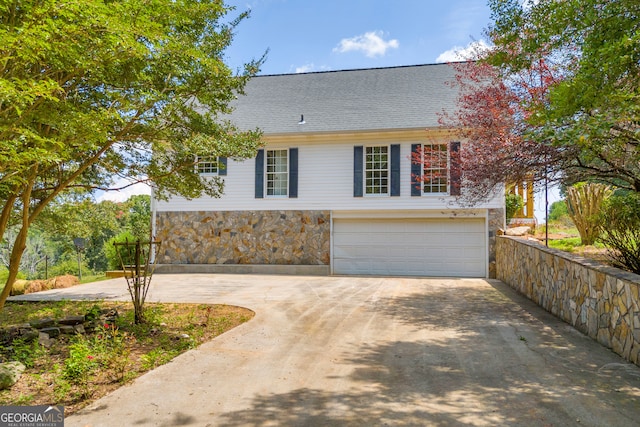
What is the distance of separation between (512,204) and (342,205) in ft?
20.3

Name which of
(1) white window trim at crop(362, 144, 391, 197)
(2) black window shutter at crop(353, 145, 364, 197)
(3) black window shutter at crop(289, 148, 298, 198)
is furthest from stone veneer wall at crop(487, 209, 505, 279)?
(3) black window shutter at crop(289, 148, 298, 198)

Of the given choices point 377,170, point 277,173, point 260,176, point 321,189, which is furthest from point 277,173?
point 377,170

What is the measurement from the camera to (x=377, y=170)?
524 inches

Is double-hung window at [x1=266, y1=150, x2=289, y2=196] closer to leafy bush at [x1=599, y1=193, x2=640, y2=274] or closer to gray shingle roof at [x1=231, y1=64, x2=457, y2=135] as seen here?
gray shingle roof at [x1=231, y1=64, x2=457, y2=135]

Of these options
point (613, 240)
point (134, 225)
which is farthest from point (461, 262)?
point (134, 225)

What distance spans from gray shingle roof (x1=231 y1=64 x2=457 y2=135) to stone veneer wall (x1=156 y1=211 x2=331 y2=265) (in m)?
3.00

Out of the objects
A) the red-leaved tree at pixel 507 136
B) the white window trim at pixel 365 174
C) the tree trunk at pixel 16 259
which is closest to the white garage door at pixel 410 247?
the white window trim at pixel 365 174

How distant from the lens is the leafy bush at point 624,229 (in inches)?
265

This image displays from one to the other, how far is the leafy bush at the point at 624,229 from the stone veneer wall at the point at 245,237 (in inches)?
313

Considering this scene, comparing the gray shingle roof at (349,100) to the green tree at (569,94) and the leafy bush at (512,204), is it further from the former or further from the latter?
the green tree at (569,94)

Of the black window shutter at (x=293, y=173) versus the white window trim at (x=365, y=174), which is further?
the black window shutter at (x=293, y=173)

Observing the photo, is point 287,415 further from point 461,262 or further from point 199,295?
point 461,262

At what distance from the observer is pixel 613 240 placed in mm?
7086

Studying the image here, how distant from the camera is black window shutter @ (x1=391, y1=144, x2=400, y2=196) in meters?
13.0
